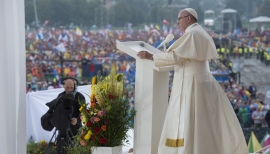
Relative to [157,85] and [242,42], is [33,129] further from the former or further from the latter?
[242,42]

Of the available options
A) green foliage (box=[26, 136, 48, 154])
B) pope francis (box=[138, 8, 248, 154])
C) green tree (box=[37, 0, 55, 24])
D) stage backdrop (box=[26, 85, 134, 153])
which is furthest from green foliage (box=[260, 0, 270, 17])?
pope francis (box=[138, 8, 248, 154])

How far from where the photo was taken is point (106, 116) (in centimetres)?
366

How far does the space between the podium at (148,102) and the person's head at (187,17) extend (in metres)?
0.33

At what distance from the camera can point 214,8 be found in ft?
81.5

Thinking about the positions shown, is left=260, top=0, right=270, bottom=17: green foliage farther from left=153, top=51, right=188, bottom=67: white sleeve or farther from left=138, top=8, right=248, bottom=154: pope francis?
left=153, top=51, right=188, bottom=67: white sleeve

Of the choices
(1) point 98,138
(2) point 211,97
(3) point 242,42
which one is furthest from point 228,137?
(3) point 242,42

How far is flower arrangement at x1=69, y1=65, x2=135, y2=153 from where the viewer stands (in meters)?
3.63

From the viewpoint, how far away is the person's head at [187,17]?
3.60 m

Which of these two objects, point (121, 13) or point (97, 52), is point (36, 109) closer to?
point (97, 52)

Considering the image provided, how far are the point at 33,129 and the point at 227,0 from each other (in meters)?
19.9

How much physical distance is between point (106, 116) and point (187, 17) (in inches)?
36.3

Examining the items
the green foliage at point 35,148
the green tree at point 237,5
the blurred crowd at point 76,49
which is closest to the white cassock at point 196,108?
the green foliage at point 35,148

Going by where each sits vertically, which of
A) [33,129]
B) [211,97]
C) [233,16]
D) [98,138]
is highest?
[233,16]

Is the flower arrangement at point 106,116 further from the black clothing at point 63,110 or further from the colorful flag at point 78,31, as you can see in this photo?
the colorful flag at point 78,31
